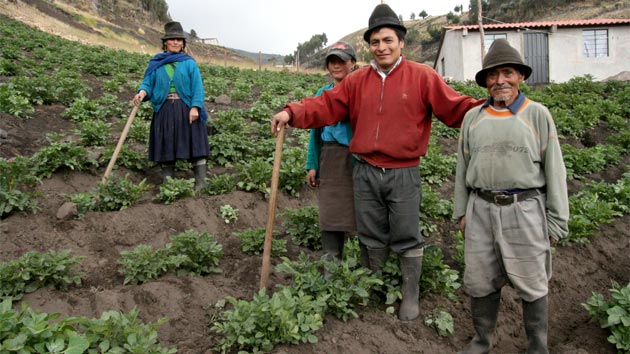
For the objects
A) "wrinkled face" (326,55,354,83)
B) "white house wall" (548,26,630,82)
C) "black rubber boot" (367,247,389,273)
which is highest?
"white house wall" (548,26,630,82)

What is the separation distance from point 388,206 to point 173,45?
11.6 ft

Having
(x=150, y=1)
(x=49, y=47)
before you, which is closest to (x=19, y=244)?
(x=49, y=47)

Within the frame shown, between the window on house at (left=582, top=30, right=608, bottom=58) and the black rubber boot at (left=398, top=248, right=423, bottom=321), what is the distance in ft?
72.1

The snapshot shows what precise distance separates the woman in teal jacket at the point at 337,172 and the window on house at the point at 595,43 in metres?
21.6

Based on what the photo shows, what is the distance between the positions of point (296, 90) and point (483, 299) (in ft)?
34.4

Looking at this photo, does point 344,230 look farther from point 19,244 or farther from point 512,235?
point 19,244

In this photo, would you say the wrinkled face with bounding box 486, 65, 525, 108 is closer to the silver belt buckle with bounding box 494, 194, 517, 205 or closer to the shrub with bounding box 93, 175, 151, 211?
the silver belt buckle with bounding box 494, 194, 517, 205

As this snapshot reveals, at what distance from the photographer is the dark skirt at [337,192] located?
12.0 feet

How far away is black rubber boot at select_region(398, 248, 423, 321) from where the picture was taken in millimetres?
3395

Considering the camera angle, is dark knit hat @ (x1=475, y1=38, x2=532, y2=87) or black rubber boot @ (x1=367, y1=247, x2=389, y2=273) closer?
dark knit hat @ (x1=475, y1=38, x2=532, y2=87)

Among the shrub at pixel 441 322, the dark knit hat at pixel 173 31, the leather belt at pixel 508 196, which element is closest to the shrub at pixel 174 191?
the dark knit hat at pixel 173 31

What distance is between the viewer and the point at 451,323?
3.41 m

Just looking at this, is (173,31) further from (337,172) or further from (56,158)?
(337,172)

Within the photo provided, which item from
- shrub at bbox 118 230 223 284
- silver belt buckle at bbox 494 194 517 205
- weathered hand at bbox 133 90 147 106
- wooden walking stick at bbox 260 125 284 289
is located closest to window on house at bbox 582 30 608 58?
weathered hand at bbox 133 90 147 106
